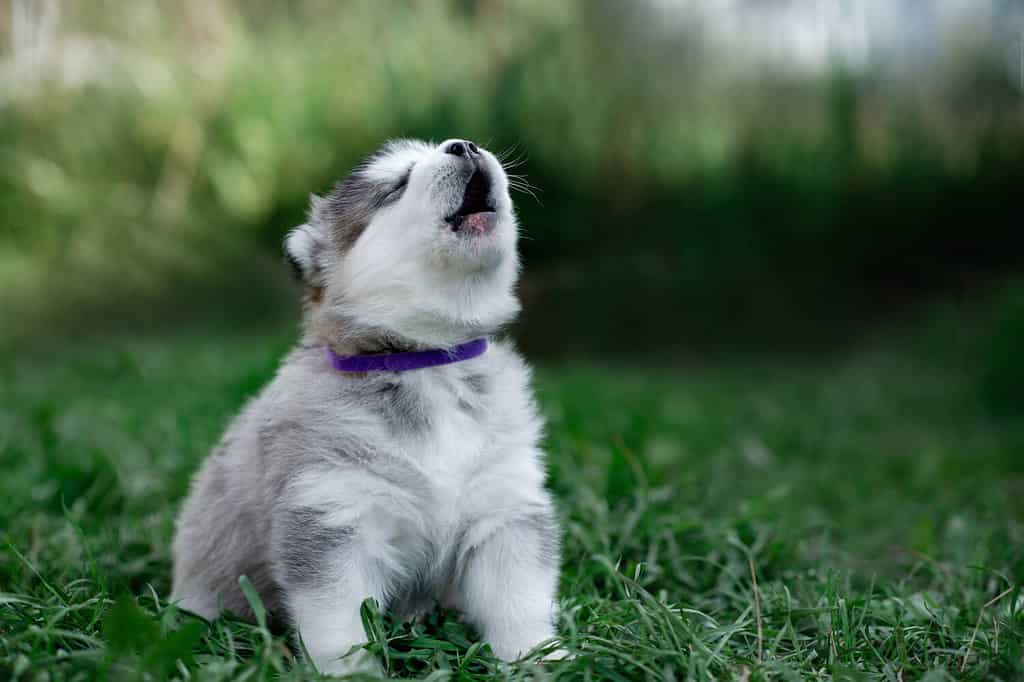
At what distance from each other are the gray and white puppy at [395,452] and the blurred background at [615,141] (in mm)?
6277

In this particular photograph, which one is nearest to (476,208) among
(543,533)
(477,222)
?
(477,222)

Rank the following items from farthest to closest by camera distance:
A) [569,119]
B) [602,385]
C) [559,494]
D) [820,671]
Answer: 1. [569,119]
2. [602,385]
3. [559,494]
4. [820,671]

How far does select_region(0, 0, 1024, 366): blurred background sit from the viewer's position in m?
9.11

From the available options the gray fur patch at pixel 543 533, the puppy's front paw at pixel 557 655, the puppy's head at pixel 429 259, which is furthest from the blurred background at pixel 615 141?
the puppy's front paw at pixel 557 655

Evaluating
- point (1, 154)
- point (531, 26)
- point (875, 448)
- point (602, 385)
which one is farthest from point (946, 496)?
point (1, 154)

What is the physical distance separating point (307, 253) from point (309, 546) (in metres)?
0.97

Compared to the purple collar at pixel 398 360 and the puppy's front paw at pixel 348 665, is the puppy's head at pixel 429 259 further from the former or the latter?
the puppy's front paw at pixel 348 665

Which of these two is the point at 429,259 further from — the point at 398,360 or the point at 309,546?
the point at 309,546

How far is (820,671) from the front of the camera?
2295 millimetres

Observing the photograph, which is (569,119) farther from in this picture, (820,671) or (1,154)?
(820,671)

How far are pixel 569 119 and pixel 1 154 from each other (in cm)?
576

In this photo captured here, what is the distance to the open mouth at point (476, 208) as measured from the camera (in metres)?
2.56

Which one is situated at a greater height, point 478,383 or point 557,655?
point 478,383

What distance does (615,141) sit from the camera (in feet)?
31.6
